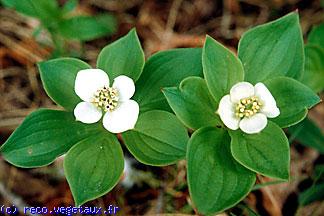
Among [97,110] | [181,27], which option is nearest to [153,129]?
[97,110]

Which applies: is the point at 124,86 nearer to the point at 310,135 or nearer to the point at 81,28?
the point at 81,28

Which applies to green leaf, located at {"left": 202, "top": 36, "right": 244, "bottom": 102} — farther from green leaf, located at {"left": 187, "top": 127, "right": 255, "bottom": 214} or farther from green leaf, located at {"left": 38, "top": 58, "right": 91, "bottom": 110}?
green leaf, located at {"left": 38, "top": 58, "right": 91, "bottom": 110}

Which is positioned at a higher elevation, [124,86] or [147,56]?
[124,86]

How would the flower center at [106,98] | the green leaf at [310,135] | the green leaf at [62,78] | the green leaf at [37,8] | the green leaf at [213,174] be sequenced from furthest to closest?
the green leaf at [310,135] → the green leaf at [37,8] → the green leaf at [62,78] → the flower center at [106,98] → the green leaf at [213,174]

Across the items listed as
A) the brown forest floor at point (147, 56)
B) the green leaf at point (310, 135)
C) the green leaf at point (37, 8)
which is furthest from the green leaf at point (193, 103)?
the green leaf at point (37, 8)

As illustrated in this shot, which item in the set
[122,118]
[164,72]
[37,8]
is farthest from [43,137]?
[37,8]

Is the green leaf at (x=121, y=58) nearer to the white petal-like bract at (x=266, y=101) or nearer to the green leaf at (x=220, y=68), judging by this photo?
the green leaf at (x=220, y=68)

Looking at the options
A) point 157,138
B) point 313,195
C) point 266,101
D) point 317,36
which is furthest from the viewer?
point 317,36

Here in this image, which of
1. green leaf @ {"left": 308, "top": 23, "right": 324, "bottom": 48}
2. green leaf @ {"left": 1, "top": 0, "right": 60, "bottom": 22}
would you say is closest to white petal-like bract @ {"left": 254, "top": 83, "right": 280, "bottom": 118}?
green leaf @ {"left": 308, "top": 23, "right": 324, "bottom": 48}

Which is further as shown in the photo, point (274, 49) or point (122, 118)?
point (274, 49)
